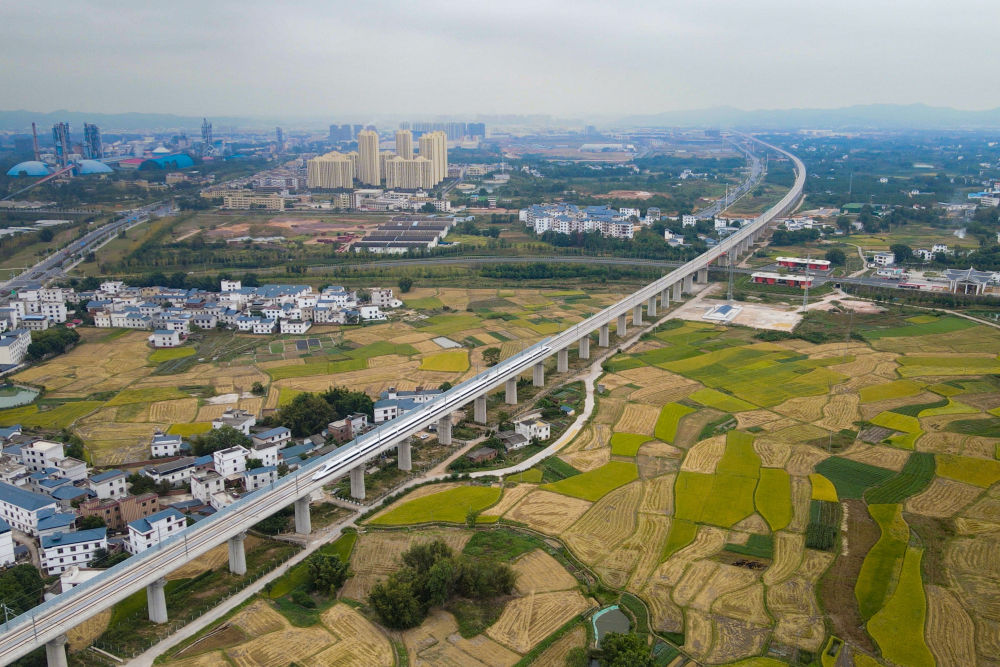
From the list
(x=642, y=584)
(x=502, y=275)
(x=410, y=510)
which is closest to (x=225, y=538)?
(x=410, y=510)

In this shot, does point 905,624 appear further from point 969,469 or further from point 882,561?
point 969,469

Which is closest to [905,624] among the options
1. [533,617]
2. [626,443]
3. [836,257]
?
[533,617]

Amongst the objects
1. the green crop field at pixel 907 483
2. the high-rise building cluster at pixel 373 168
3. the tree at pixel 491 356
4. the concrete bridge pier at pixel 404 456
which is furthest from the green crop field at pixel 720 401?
the high-rise building cluster at pixel 373 168

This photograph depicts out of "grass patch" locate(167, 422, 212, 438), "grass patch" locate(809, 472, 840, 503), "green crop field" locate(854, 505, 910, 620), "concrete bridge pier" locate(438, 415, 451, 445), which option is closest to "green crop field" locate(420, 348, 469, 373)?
"concrete bridge pier" locate(438, 415, 451, 445)

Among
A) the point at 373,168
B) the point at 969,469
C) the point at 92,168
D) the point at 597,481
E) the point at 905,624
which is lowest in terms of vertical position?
the point at 905,624

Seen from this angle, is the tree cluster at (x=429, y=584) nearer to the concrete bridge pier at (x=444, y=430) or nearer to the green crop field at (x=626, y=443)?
the concrete bridge pier at (x=444, y=430)

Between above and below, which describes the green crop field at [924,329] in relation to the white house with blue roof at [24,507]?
above
